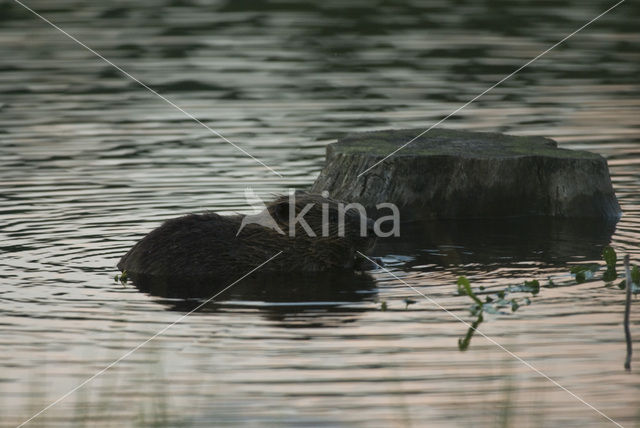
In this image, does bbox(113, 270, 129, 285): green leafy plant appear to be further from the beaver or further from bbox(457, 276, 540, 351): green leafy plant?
bbox(457, 276, 540, 351): green leafy plant

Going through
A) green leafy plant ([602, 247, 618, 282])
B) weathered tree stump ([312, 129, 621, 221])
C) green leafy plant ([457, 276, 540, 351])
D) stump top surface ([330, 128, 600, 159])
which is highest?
stump top surface ([330, 128, 600, 159])

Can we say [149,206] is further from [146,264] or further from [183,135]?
[183,135]

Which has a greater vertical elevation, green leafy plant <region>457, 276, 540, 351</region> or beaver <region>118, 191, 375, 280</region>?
beaver <region>118, 191, 375, 280</region>

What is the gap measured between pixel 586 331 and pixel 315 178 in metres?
5.07

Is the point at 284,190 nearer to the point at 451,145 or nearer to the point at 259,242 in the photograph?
the point at 451,145

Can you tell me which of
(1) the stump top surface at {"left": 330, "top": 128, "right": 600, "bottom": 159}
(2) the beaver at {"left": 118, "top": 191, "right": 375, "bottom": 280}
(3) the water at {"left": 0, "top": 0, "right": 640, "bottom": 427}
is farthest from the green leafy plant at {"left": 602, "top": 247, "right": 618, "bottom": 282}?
(1) the stump top surface at {"left": 330, "top": 128, "right": 600, "bottom": 159}

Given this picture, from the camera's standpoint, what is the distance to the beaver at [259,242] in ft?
27.1

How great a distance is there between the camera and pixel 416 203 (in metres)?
10.4

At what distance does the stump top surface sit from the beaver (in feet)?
6.14

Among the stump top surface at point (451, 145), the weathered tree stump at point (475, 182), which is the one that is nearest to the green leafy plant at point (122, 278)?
the weathered tree stump at point (475, 182)

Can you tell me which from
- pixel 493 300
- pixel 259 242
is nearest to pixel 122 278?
pixel 259 242

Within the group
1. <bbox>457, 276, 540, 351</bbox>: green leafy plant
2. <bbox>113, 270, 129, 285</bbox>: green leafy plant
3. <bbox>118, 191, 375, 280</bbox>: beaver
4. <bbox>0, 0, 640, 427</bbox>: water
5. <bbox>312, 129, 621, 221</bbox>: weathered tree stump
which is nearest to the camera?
<bbox>0, 0, 640, 427</bbox>: water

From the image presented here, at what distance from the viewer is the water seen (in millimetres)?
5852

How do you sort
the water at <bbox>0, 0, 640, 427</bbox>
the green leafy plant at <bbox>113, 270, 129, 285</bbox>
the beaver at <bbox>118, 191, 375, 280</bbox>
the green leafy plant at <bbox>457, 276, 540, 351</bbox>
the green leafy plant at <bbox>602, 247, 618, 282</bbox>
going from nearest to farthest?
the water at <bbox>0, 0, 640, 427</bbox> → the green leafy plant at <bbox>457, 276, 540, 351</bbox> → the green leafy plant at <bbox>602, 247, 618, 282</bbox> → the green leafy plant at <bbox>113, 270, 129, 285</bbox> → the beaver at <bbox>118, 191, 375, 280</bbox>
